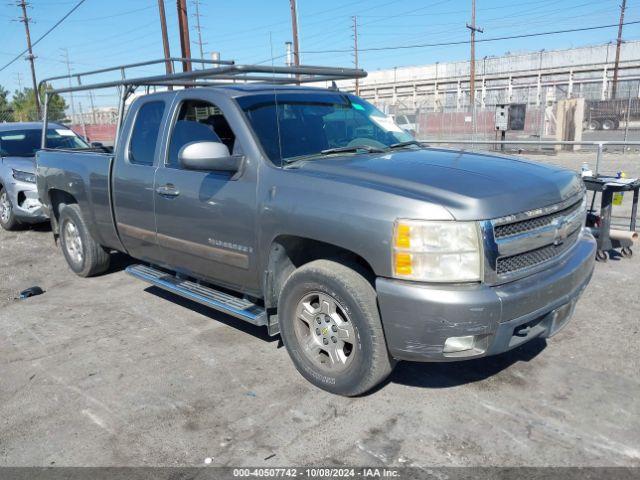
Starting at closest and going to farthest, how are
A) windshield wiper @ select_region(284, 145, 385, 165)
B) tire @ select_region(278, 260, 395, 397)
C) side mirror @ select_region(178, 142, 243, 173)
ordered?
tire @ select_region(278, 260, 395, 397) → side mirror @ select_region(178, 142, 243, 173) → windshield wiper @ select_region(284, 145, 385, 165)

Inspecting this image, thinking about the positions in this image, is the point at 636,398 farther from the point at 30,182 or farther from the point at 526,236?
the point at 30,182

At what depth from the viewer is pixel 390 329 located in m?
3.03

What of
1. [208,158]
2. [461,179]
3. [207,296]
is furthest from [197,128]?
[461,179]

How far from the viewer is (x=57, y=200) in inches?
255

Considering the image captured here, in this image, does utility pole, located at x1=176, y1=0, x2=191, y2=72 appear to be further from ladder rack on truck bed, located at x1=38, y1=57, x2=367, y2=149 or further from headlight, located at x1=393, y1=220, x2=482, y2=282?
headlight, located at x1=393, y1=220, x2=482, y2=282

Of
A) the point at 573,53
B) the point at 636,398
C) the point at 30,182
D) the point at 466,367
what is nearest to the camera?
the point at 636,398

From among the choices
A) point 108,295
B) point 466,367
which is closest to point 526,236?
point 466,367

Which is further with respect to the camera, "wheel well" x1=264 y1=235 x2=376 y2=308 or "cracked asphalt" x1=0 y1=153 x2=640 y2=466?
"wheel well" x1=264 y1=235 x2=376 y2=308

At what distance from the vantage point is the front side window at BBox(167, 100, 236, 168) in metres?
4.23

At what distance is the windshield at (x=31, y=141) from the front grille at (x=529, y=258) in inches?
320

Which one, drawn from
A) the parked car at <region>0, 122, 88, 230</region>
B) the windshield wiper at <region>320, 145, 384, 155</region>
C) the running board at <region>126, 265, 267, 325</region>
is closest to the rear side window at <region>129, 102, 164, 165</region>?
the running board at <region>126, 265, 267, 325</region>

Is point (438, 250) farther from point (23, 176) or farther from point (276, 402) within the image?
point (23, 176)

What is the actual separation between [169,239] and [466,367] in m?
2.56

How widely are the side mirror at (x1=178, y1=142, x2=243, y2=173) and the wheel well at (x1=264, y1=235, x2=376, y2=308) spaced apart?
63 cm
